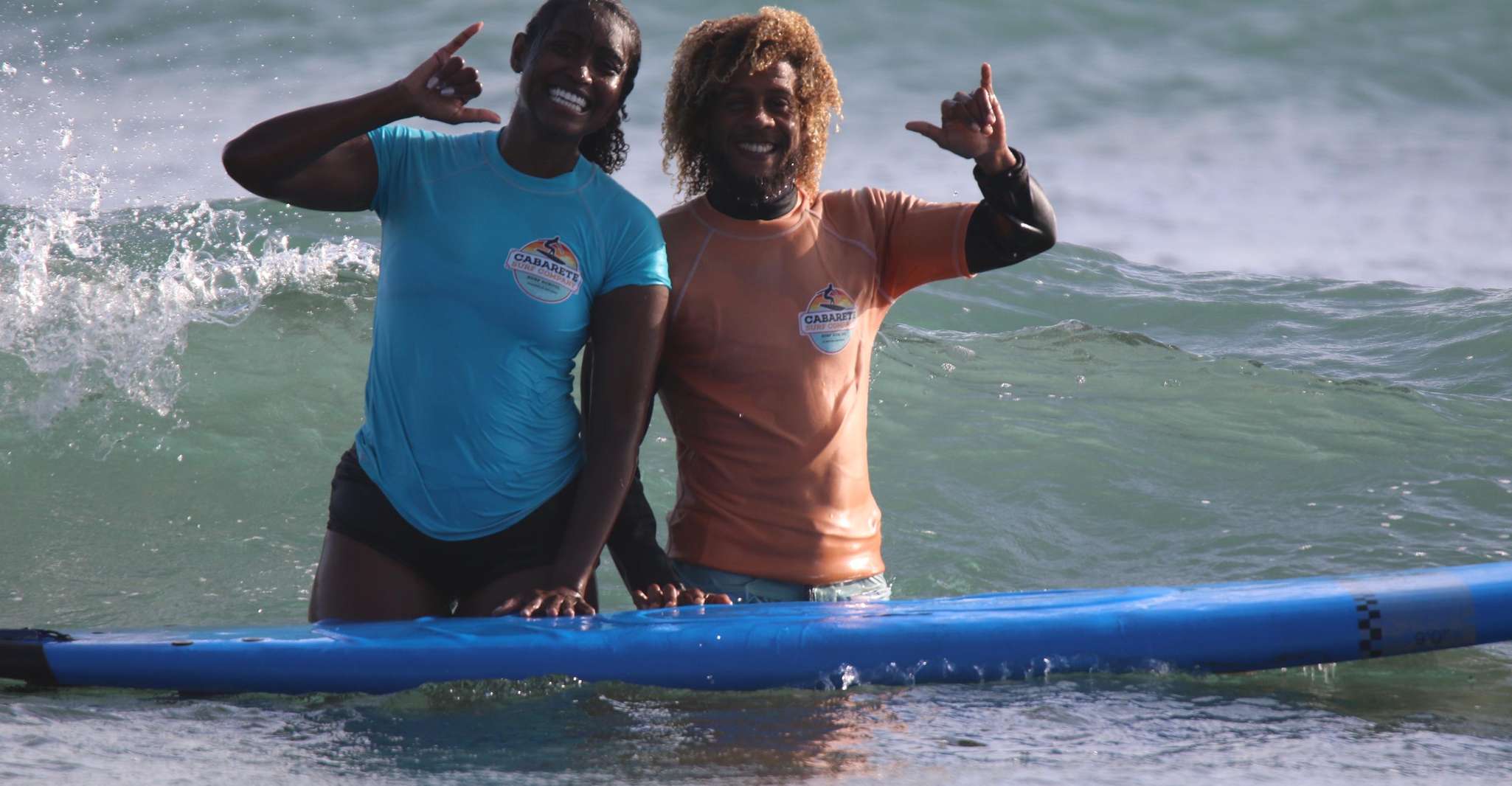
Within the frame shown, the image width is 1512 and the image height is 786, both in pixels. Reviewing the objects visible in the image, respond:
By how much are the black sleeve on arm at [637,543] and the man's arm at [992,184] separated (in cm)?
84

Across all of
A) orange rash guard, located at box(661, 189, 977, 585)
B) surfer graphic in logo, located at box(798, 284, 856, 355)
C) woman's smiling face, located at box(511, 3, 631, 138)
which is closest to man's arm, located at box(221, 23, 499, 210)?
woman's smiling face, located at box(511, 3, 631, 138)

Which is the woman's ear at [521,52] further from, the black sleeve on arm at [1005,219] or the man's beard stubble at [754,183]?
the black sleeve on arm at [1005,219]

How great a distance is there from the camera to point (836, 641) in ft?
9.16

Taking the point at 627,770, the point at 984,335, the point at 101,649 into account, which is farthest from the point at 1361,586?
the point at 984,335

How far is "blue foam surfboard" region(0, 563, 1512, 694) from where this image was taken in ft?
8.89

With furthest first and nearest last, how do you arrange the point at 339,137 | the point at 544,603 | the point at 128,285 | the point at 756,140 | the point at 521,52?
the point at 128,285 → the point at 756,140 → the point at 521,52 → the point at 544,603 → the point at 339,137

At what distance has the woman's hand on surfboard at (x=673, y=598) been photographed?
2838 millimetres

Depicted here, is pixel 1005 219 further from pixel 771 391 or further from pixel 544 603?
pixel 544 603

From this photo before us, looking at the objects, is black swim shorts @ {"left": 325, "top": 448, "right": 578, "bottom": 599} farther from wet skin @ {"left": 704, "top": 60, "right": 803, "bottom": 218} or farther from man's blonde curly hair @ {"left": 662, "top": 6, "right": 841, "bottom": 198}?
man's blonde curly hair @ {"left": 662, "top": 6, "right": 841, "bottom": 198}

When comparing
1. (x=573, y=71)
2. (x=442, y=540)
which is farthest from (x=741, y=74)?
(x=442, y=540)

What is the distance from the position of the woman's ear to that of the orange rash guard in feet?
1.44

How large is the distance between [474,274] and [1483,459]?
201 inches

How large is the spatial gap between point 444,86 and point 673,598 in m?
1.07

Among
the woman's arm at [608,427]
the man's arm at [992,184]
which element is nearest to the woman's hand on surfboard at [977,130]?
the man's arm at [992,184]
